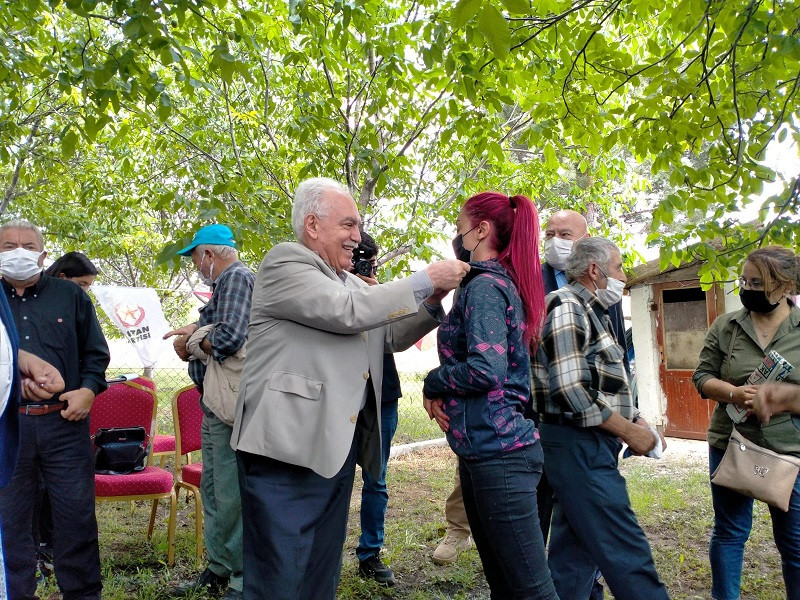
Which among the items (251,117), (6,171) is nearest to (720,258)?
(251,117)

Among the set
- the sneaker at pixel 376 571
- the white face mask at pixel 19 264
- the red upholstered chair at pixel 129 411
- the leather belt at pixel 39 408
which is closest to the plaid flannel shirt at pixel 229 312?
A: the leather belt at pixel 39 408

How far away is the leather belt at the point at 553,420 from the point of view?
2.83m

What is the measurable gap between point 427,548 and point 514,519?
2.83 meters

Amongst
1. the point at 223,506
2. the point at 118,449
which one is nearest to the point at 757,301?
the point at 223,506

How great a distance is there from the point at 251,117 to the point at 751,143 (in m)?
4.33

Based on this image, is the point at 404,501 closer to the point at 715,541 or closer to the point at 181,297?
the point at 715,541

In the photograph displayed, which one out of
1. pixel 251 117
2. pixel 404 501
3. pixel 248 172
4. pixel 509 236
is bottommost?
pixel 404 501

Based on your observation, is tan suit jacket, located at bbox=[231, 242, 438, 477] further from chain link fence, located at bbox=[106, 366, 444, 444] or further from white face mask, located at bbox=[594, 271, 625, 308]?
chain link fence, located at bbox=[106, 366, 444, 444]

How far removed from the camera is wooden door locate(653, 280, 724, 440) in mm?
10633

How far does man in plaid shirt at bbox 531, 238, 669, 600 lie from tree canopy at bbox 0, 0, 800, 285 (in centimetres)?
115

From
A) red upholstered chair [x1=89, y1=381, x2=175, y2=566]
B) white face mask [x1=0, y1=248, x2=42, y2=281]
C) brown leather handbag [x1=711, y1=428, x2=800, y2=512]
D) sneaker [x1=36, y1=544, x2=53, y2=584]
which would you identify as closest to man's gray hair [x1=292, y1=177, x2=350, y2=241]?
white face mask [x1=0, y1=248, x2=42, y2=281]

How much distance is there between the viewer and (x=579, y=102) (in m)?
4.53

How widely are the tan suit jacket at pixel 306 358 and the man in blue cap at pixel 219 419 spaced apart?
4.88ft

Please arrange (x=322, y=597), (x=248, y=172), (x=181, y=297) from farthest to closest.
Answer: (x=181, y=297)
(x=248, y=172)
(x=322, y=597)
